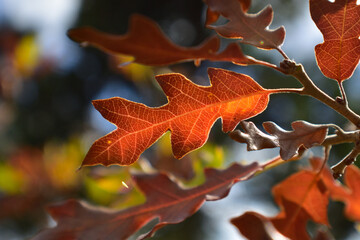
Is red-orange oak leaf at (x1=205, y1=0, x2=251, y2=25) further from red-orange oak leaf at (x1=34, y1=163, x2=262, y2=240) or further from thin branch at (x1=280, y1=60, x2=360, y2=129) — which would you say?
red-orange oak leaf at (x1=34, y1=163, x2=262, y2=240)

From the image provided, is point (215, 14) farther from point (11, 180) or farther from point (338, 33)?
point (11, 180)

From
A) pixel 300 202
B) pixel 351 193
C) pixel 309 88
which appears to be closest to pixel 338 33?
pixel 309 88

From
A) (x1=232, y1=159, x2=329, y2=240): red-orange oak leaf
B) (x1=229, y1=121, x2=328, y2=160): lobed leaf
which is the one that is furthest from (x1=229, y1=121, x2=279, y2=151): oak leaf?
(x1=232, y1=159, x2=329, y2=240): red-orange oak leaf

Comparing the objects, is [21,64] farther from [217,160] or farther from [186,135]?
[186,135]

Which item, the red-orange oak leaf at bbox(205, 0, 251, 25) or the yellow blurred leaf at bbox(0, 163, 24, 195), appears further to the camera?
the yellow blurred leaf at bbox(0, 163, 24, 195)

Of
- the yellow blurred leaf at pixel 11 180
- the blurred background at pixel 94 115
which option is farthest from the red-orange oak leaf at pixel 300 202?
the yellow blurred leaf at pixel 11 180

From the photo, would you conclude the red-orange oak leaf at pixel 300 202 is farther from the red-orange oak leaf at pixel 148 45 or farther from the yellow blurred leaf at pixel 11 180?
the yellow blurred leaf at pixel 11 180

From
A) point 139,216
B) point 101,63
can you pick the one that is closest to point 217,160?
point 139,216

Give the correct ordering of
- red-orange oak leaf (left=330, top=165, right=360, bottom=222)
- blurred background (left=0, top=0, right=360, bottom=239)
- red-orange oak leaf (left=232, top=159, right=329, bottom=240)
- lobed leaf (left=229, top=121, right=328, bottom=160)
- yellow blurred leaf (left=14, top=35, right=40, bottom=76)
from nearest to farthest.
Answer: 1. lobed leaf (left=229, top=121, right=328, bottom=160)
2. red-orange oak leaf (left=232, top=159, right=329, bottom=240)
3. red-orange oak leaf (left=330, top=165, right=360, bottom=222)
4. blurred background (left=0, top=0, right=360, bottom=239)
5. yellow blurred leaf (left=14, top=35, right=40, bottom=76)
